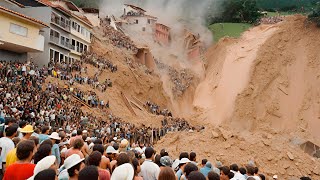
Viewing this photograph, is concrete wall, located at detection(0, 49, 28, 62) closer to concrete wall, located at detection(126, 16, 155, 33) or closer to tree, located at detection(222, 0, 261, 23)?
concrete wall, located at detection(126, 16, 155, 33)

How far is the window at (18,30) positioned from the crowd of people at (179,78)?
2471 centimetres

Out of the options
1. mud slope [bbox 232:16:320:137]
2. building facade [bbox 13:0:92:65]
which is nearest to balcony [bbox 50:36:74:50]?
building facade [bbox 13:0:92:65]

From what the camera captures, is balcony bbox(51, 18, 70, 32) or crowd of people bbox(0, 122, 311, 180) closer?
crowd of people bbox(0, 122, 311, 180)

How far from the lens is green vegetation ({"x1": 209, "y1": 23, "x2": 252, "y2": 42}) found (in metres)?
59.6

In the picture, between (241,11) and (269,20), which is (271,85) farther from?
(241,11)

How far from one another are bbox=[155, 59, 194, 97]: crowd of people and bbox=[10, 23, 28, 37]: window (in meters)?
24.7

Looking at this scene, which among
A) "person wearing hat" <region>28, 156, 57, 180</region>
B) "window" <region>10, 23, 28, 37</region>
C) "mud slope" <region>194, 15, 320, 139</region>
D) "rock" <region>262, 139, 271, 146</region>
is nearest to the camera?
"person wearing hat" <region>28, 156, 57, 180</region>

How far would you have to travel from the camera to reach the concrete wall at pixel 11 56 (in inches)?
1185

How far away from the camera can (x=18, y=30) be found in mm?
29438

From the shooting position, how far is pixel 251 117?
124 feet

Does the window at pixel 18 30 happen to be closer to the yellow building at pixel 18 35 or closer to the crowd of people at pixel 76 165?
the yellow building at pixel 18 35

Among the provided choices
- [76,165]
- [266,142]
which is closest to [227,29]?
[266,142]

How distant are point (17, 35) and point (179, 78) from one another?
94.9 ft

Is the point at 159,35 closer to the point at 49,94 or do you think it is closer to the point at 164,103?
the point at 164,103
